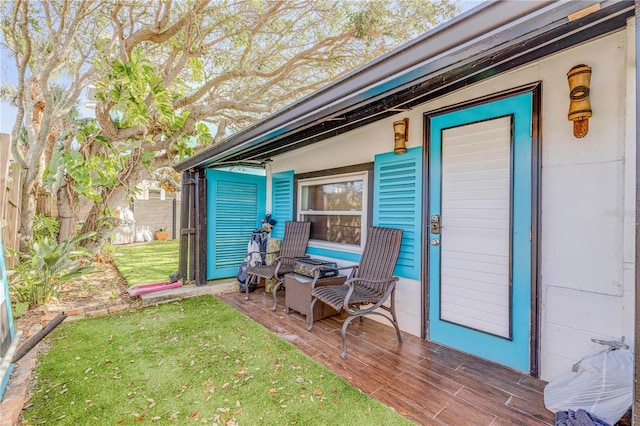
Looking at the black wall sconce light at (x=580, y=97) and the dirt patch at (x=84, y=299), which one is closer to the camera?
the black wall sconce light at (x=580, y=97)

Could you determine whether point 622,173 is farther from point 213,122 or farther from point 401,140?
point 213,122

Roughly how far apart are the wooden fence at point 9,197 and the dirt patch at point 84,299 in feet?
2.91

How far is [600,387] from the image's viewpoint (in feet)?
5.91

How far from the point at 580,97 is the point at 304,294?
3288 millimetres

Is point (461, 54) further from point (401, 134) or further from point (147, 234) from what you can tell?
point (147, 234)

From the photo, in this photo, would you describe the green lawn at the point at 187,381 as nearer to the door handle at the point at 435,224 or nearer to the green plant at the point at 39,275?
the green plant at the point at 39,275

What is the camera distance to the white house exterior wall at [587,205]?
6.43 feet

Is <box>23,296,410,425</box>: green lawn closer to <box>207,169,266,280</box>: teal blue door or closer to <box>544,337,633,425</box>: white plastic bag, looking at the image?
<box>544,337,633,425</box>: white plastic bag

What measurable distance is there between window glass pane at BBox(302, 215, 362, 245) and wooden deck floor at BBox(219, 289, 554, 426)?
4.27ft

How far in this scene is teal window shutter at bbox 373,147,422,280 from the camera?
3.29 meters

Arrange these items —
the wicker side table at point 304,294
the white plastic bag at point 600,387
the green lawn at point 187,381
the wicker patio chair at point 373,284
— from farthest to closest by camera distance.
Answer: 1. the wicker side table at point 304,294
2. the wicker patio chair at point 373,284
3. the green lawn at point 187,381
4. the white plastic bag at point 600,387

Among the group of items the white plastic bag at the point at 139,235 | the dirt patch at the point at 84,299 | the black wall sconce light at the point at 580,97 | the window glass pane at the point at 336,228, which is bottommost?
the dirt patch at the point at 84,299

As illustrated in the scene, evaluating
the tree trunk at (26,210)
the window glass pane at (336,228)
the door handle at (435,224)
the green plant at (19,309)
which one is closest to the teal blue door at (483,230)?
the door handle at (435,224)

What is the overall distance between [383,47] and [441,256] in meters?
4.43
